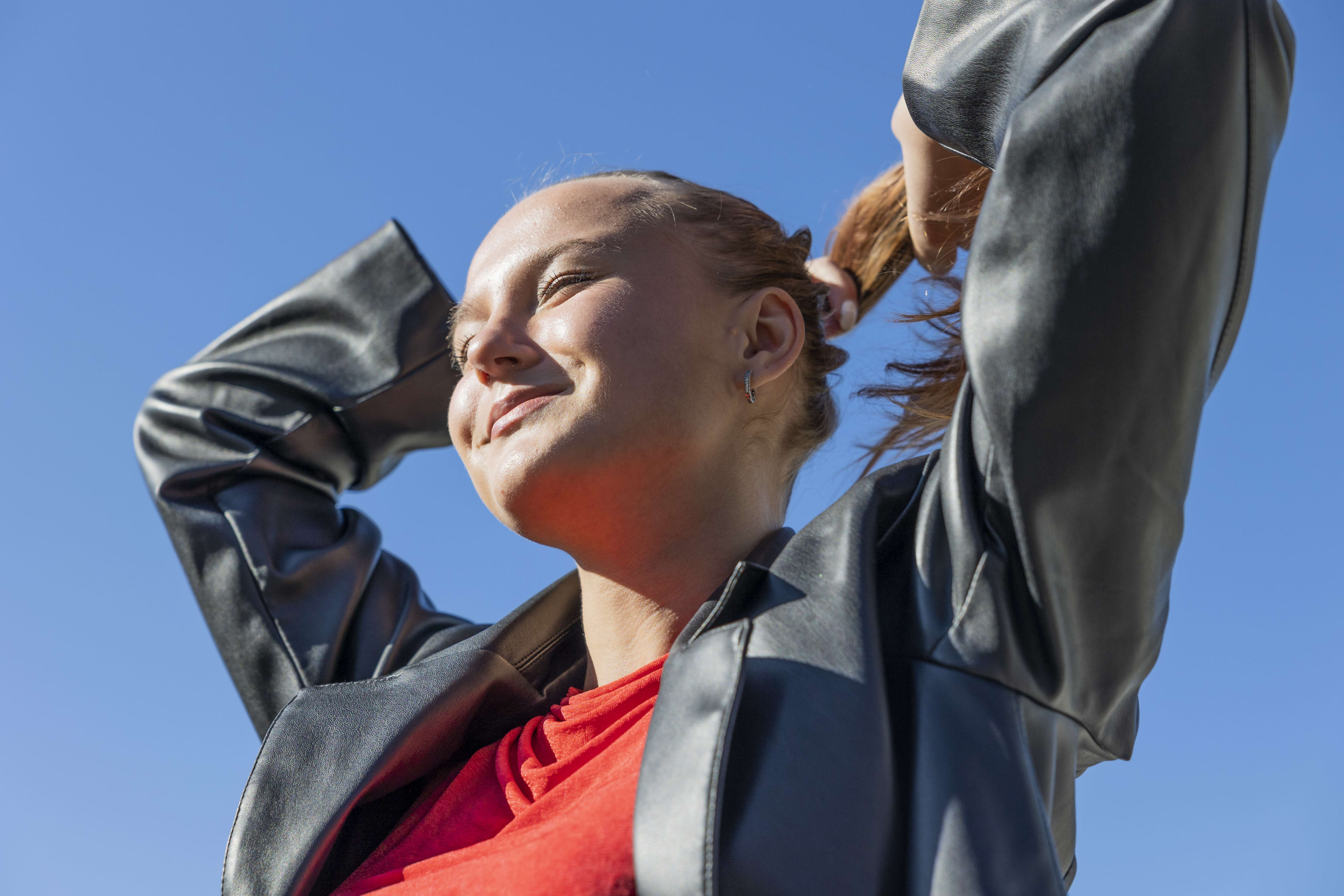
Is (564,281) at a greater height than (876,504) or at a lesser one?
greater

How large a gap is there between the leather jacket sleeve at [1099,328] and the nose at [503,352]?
1.99 feet

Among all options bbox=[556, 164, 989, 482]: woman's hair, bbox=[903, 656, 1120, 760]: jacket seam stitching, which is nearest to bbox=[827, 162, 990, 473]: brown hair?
bbox=[556, 164, 989, 482]: woman's hair

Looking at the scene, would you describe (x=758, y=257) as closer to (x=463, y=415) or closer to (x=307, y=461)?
(x=463, y=415)

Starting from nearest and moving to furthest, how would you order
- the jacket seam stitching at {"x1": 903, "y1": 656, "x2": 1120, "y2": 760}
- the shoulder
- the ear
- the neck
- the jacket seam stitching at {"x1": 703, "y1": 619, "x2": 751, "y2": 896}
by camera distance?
the jacket seam stitching at {"x1": 703, "y1": 619, "x2": 751, "y2": 896}
the jacket seam stitching at {"x1": 903, "y1": 656, "x2": 1120, "y2": 760}
the shoulder
the neck
the ear

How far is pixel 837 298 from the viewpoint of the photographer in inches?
84.7

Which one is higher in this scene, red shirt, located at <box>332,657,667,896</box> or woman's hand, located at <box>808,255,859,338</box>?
woman's hand, located at <box>808,255,859,338</box>

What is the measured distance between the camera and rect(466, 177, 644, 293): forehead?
1664 millimetres

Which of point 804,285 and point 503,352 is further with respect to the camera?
point 804,285

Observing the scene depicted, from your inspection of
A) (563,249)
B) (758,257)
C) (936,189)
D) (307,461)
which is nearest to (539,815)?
(563,249)

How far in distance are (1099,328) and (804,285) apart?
89 cm

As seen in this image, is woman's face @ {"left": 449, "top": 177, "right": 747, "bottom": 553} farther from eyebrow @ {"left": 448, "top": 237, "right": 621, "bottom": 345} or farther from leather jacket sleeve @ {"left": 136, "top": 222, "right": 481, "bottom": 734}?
leather jacket sleeve @ {"left": 136, "top": 222, "right": 481, "bottom": 734}

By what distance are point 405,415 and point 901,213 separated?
1075mm

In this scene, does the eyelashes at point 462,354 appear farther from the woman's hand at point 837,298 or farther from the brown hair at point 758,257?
the woman's hand at point 837,298

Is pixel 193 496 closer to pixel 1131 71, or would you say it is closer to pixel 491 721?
pixel 491 721
